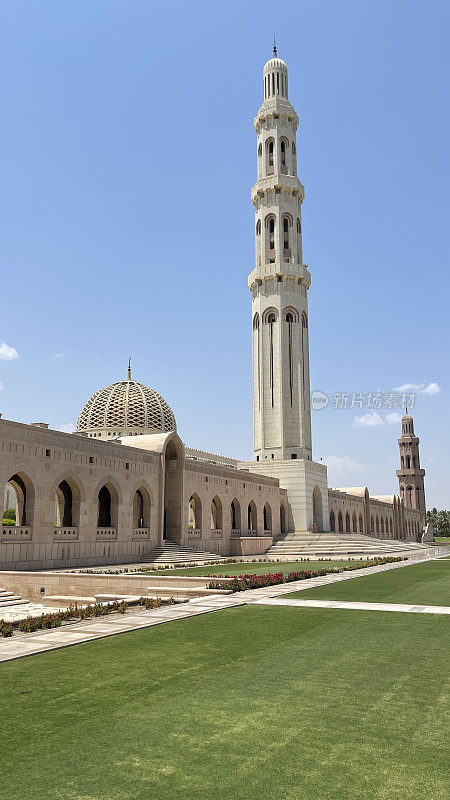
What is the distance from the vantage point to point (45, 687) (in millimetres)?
6109

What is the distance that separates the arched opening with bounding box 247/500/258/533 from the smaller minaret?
6795cm

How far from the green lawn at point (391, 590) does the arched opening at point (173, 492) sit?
49.3 feet

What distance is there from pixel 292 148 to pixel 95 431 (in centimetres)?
3002

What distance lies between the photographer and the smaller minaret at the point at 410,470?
338 ft

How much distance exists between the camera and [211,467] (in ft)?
118

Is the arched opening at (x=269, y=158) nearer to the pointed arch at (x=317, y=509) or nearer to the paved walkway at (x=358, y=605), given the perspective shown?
the pointed arch at (x=317, y=509)

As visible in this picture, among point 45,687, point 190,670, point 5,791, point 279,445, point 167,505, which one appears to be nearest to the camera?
point 5,791

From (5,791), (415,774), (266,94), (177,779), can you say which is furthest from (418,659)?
(266,94)

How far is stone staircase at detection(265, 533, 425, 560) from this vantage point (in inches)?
1423

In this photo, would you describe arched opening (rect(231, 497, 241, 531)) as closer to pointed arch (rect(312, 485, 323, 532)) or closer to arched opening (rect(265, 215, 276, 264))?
pointed arch (rect(312, 485, 323, 532))

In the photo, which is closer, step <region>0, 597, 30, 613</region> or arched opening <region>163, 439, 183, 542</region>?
step <region>0, 597, 30, 613</region>

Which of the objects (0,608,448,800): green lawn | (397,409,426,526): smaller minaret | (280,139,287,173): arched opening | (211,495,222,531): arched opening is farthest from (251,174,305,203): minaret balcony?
(397,409,426,526): smaller minaret

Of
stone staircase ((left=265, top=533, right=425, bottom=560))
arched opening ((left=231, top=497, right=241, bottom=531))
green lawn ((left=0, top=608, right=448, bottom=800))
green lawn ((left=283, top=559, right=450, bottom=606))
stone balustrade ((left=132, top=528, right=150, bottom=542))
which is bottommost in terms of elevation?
stone staircase ((left=265, top=533, right=425, bottom=560))

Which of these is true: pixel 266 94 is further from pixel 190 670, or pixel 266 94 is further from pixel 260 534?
pixel 190 670
